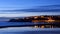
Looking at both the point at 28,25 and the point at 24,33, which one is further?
the point at 28,25

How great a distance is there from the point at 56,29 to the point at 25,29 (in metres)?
0.85

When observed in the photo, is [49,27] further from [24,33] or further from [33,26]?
[24,33]

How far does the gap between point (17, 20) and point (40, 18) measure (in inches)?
24.6

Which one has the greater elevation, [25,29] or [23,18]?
[23,18]

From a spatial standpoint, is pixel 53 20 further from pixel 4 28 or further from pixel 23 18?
pixel 4 28

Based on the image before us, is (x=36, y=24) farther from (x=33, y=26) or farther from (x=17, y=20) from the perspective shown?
(x=17, y=20)

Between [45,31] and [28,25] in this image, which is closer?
[45,31]

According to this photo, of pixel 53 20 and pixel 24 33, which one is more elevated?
pixel 53 20

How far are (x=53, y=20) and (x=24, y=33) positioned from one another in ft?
2.60

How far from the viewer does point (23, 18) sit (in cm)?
420

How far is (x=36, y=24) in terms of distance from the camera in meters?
4.21

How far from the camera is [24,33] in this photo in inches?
153

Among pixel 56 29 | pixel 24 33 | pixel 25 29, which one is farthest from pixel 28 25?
pixel 56 29

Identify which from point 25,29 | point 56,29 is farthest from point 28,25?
point 56,29
